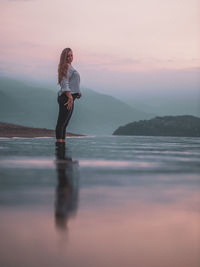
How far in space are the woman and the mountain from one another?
90.7 metres

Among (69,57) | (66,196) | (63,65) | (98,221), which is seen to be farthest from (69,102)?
(98,221)

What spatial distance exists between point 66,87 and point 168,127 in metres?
99.0

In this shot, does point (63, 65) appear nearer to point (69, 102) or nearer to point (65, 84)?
point (65, 84)

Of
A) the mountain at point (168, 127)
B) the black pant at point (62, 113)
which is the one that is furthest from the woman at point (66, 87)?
the mountain at point (168, 127)

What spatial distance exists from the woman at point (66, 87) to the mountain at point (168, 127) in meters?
90.7

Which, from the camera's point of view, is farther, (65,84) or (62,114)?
(62,114)

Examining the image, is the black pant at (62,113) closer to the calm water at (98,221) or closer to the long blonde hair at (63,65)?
the long blonde hair at (63,65)

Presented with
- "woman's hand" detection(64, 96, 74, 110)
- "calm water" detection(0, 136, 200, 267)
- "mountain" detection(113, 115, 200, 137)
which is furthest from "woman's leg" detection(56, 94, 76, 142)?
"mountain" detection(113, 115, 200, 137)

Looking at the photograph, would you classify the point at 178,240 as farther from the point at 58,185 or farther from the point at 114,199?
the point at 58,185

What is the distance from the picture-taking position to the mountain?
10406cm

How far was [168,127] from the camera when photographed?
10738cm

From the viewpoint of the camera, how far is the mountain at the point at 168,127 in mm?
104062

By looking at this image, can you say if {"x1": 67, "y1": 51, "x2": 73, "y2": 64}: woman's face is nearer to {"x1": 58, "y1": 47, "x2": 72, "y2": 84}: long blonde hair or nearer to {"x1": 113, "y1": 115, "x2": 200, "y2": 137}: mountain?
{"x1": 58, "y1": 47, "x2": 72, "y2": 84}: long blonde hair

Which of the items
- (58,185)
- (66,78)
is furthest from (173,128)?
(58,185)
